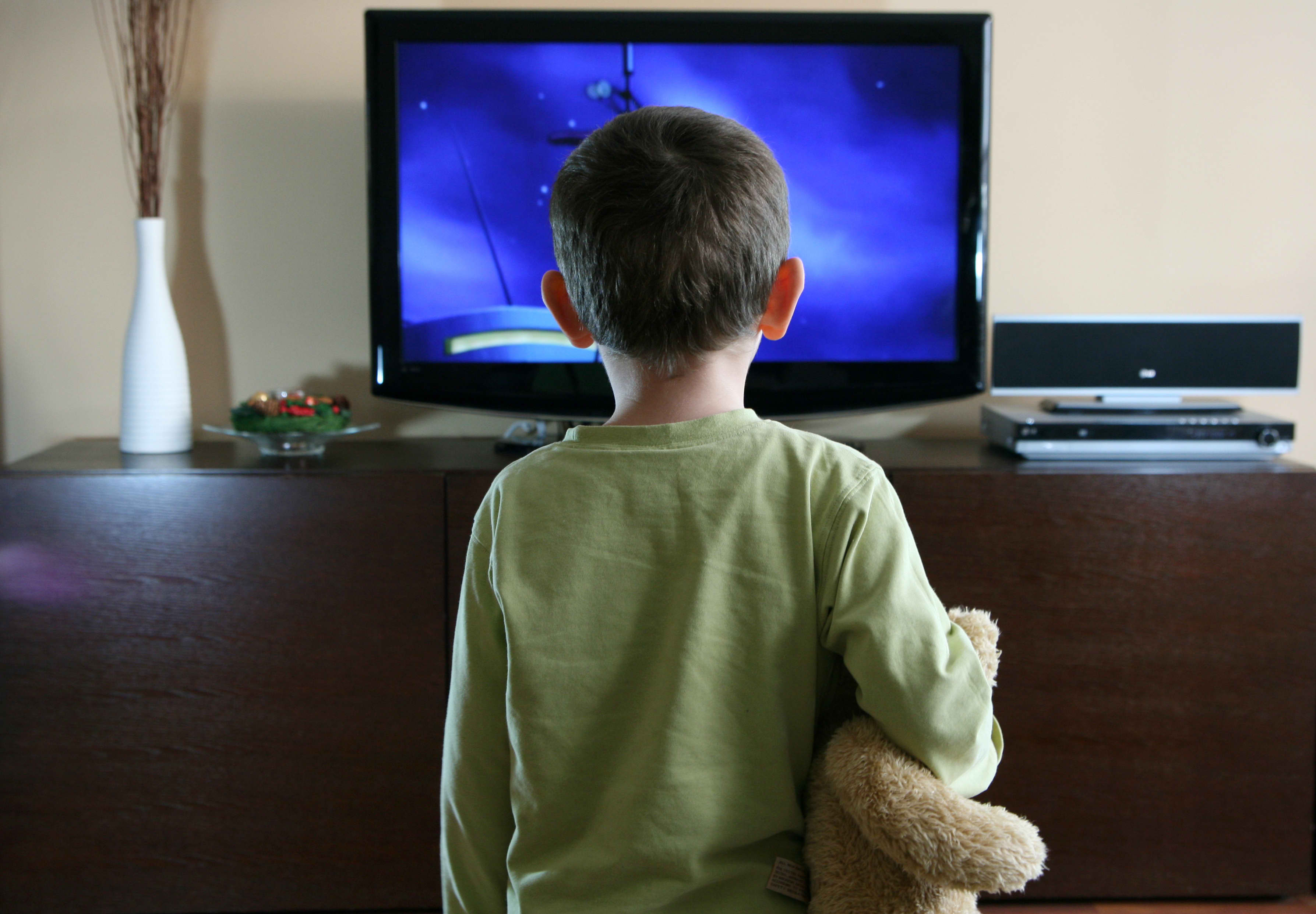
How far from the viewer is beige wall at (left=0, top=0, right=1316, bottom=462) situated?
2.02 meters

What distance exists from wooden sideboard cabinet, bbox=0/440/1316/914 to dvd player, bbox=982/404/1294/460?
5cm

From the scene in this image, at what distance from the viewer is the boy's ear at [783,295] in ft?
2.57

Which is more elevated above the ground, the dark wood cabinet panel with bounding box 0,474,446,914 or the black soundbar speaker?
the black soundbar speaker

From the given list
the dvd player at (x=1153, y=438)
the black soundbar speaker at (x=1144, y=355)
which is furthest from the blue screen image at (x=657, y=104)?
the dvd player at (x=1153, y=438)

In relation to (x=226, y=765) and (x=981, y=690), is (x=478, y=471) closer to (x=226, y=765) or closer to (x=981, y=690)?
(x=226, y=765)

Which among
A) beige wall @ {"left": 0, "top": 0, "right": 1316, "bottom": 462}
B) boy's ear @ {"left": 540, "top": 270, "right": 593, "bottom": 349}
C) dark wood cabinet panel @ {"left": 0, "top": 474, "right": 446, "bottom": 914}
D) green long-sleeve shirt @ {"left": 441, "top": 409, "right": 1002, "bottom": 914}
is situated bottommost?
dark wood cabinet panel @ {"left": 0, "top": 474, "right": 446, "bottom": 914}

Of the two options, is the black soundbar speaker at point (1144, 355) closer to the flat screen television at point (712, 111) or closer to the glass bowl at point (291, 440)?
the flat screen television at point (712, 111)

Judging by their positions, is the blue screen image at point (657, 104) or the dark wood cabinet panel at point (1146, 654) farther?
the blue screen image at point (657, 104)

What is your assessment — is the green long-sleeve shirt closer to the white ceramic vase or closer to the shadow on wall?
the white ceramic vase

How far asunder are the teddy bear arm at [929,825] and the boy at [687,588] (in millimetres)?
22

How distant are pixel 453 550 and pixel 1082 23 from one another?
1.53 metres

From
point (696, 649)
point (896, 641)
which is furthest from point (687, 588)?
point (896, 641)

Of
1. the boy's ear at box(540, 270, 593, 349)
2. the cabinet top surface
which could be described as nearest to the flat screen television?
the cabinet top surface

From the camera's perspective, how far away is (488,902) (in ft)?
2.79
